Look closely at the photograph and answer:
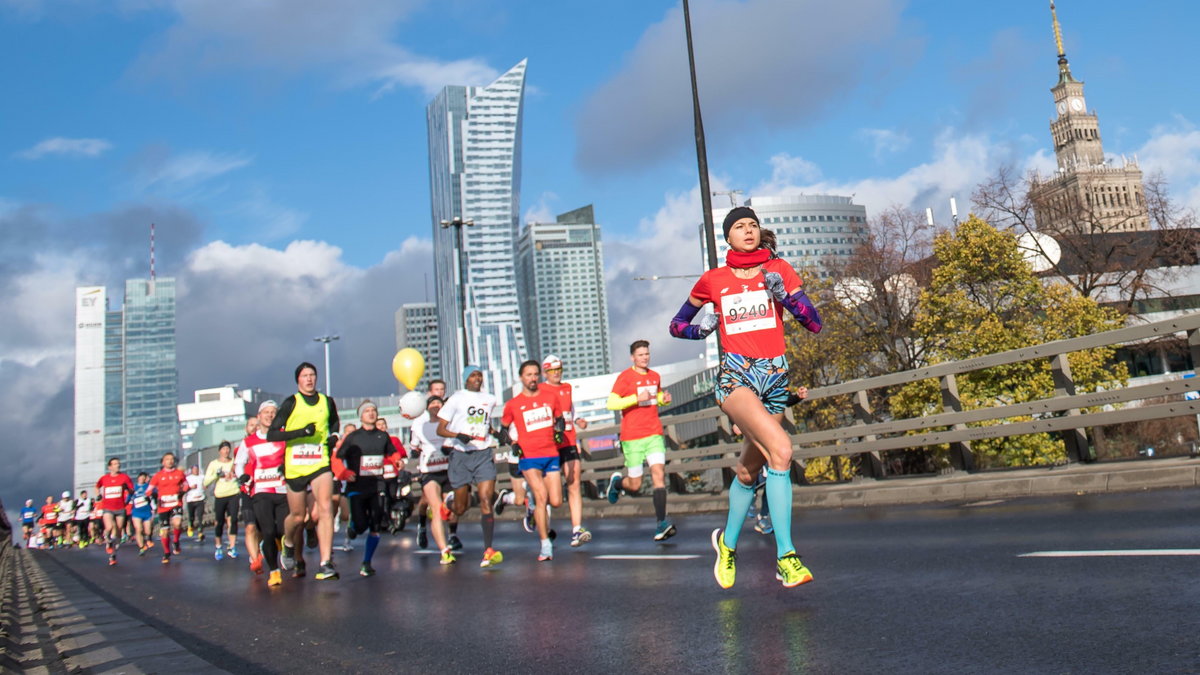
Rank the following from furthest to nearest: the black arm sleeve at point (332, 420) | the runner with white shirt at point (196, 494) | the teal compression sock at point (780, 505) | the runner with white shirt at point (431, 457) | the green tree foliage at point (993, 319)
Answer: the green tree foliage at point (993, 319) < the runner with white shirt at point (196, 494) < the runner with white shirt at point (431, 457) < the black arm sleeve at point (332, 420) < the teal compression sock at point (780, 505)

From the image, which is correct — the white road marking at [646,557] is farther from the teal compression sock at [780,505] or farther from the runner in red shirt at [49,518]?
the runner in red shirt at [49,518]

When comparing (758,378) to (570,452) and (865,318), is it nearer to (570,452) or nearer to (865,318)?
(570,452)

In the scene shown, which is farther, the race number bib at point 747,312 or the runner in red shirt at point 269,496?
the runner in red shirt at point 269,496

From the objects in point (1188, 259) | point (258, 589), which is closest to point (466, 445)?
point (258, 589)

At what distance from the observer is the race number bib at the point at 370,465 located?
1184cm

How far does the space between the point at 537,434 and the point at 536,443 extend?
3.7 inches

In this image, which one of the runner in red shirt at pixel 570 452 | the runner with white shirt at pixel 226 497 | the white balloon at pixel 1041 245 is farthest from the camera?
the white balloon at pixel 1041 245

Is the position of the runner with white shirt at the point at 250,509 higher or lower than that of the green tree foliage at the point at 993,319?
lower

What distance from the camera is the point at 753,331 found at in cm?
599

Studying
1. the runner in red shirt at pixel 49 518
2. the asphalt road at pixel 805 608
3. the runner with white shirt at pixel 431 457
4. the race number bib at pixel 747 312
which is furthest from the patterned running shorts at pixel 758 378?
the runner in red shirt at pixel 49 518

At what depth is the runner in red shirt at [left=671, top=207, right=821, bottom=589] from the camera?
5.86 meters

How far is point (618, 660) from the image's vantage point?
4777 mm

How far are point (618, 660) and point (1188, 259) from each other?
53994 mm

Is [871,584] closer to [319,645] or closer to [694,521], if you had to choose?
[319,645]
